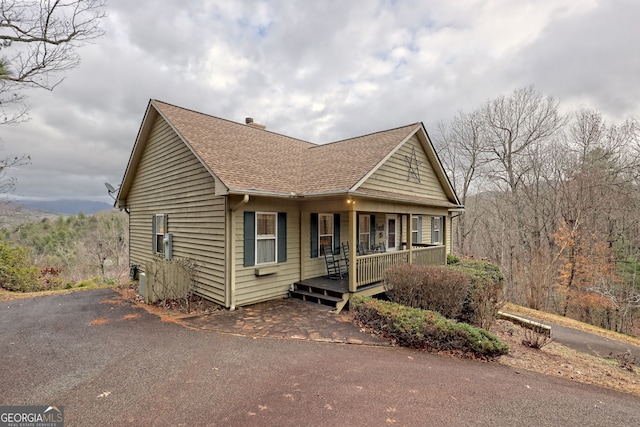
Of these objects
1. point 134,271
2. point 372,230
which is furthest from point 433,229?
point 134,271

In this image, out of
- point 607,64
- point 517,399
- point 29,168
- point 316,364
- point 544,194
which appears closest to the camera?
point 517,399

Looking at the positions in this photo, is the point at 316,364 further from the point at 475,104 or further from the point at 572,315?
the point at 475,104

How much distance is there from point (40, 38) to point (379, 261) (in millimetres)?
13506

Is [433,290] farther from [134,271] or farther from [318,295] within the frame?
[134,271]

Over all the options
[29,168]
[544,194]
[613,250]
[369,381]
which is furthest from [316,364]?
[544,194]

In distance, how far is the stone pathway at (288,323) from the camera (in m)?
5.62

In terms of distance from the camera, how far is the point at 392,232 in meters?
12.6

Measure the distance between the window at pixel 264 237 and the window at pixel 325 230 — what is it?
1.53 m

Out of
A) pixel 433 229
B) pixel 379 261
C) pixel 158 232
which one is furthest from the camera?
pixel 433 229

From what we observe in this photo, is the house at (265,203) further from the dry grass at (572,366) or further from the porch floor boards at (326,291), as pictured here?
the dry grass at (572,366)

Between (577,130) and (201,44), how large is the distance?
71.6 feet

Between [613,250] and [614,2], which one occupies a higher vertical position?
[614,2]

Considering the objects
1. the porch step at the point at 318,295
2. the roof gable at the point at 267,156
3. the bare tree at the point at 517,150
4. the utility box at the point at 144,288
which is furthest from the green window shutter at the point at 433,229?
the utility box at the point at 144,288

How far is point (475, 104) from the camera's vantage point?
21.3 metres
